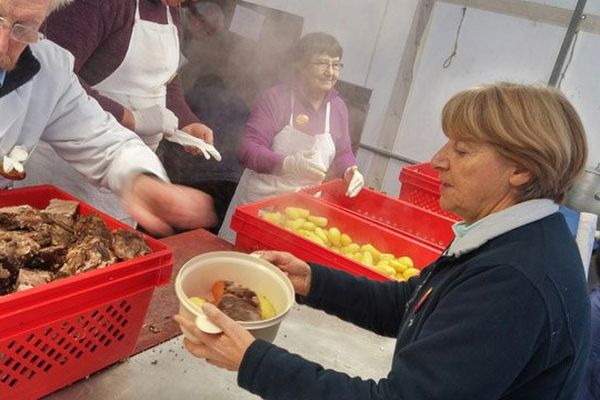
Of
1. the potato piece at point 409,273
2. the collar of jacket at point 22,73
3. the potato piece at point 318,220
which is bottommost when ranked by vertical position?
the potato piece at point 409,273

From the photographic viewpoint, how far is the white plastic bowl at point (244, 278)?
915mm

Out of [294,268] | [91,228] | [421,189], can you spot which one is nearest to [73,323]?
[91,228]

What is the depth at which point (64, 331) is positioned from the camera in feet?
2.66

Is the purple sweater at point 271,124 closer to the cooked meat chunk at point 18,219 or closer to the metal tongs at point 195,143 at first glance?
the metal tongs at point 195,143

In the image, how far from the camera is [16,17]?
1000mm

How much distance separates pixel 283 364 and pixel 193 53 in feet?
7.25

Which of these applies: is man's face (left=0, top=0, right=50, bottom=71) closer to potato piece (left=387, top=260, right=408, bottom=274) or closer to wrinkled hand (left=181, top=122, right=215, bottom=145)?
wrinkled hand (left=181, top=122, right=215, bottom=145)

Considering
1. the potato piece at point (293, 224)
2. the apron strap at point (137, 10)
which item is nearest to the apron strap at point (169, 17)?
the apron strap at point (137, 10)

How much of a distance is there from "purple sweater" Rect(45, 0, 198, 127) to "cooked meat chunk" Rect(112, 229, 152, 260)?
2.69 feet

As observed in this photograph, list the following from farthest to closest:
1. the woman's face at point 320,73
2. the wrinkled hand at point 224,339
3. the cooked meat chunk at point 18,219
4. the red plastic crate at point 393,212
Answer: the woman's face at point 320,73 → the red plastic crate at point 393,212 → the cooked meat chunk at point 18,219 → the wrinkled hand at point 224,339

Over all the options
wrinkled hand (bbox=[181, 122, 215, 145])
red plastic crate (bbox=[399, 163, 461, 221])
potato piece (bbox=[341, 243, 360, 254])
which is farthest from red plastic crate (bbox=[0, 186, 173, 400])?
red plastic crate (bbox=[399, 163, 461, 221])

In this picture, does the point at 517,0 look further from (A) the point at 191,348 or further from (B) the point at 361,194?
(A) the point at 191,348

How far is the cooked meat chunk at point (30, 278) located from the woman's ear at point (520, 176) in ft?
2.65

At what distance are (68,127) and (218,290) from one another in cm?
68
